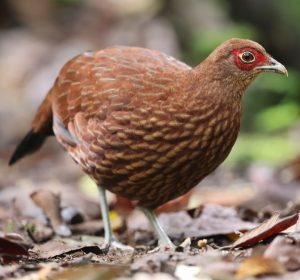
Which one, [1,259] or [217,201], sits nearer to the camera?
[1,259]

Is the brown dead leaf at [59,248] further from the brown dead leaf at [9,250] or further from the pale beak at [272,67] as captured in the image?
the pale beak at [272,67]

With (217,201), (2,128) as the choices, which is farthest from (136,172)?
(2,128)

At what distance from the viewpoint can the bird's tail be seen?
5.89 m

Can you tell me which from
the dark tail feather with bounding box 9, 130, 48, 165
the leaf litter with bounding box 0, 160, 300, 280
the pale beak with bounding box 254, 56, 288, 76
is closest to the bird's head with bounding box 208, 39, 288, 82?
the pale beak with bounding box 254, 56, 288, 76

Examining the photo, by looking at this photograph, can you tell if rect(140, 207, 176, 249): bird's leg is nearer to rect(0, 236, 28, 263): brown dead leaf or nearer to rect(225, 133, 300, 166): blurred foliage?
rect(0, 236, 28, 263): brown dead leaf

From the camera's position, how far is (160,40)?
1229 cm

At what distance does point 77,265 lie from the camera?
146 inches

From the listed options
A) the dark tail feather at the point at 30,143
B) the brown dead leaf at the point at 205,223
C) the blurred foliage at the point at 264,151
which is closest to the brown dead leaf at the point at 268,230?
the brown dead leaf at the point at 205,223

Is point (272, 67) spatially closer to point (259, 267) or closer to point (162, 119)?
point (162, 119)

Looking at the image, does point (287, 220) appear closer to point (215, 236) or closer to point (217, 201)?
point (215, 236)

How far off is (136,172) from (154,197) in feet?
1.07

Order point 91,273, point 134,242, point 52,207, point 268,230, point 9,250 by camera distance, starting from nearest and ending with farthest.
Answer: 1. point 91,273
2. point 268,230
3. point 9,250
4. point 134,242
5. point 52,207

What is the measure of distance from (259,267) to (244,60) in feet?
5.67

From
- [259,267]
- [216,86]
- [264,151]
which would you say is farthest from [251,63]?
[264,151]
